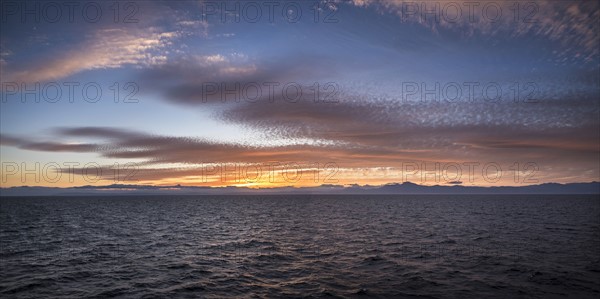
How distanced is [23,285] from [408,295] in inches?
1035

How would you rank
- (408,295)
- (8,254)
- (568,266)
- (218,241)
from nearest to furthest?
(408,295)
(568,266)
(8,254)
(218,241)

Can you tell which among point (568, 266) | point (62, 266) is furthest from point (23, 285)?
point (568, 266)

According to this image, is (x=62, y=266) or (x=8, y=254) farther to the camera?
(x=8, y=254)

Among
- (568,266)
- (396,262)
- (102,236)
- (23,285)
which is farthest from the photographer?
(102,236)

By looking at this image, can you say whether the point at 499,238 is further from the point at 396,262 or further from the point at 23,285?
the point at 23,285

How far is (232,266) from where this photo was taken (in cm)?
2919

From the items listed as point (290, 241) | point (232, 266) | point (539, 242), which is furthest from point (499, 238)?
point (232, 266)

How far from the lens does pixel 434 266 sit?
2853 cm

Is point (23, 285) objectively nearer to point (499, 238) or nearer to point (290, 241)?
point (290, 241)

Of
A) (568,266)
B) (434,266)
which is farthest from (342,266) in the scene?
(568,266)

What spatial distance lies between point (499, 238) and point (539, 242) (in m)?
4.50

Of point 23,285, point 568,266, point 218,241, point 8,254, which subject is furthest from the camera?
point 218,241

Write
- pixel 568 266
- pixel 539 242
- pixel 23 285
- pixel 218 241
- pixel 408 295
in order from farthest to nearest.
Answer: pixel 218 241 < pixel 539 242 < pixel 568 266 < pixel 23 285 < pixel 408 295

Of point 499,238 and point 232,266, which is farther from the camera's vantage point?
point 499,238
